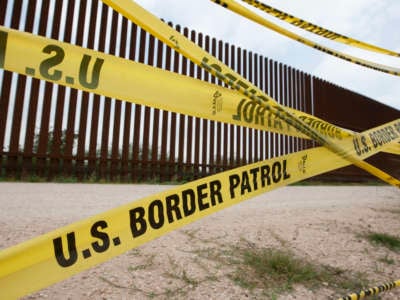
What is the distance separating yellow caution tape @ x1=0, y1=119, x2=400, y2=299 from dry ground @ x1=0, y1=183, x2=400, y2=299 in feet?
1.52

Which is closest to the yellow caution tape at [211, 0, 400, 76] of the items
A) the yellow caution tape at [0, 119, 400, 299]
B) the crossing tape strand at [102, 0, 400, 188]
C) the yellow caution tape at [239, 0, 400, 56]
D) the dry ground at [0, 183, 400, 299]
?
the yellow caution tape at [239, 0, 400, 56]

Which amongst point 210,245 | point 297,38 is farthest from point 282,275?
point 297,38

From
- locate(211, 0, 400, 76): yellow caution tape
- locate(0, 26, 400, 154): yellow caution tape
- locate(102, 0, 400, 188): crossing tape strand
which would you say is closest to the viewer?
locate(0, 26, 400, 154): yellow caution tape

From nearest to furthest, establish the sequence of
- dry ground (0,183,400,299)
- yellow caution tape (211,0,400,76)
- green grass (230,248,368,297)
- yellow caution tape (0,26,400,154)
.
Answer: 1. yellow caution tape (0,26,400,154)
2. dry ground (0,183,400,299)
3. green grass (230,248,368,297)
4. yellow caution tape (211,0,400,76)

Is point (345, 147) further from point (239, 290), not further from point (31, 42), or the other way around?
point (31, 42)

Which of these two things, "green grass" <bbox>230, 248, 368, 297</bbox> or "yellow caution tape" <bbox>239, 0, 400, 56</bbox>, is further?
"yellow caution tape" <bbox>239, 0, 400, 56</bbox>

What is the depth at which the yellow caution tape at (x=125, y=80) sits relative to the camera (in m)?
0.93

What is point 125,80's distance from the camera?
1175mm

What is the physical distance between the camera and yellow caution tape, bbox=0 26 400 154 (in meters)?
0.93

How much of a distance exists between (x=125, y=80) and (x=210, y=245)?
1.24 metres

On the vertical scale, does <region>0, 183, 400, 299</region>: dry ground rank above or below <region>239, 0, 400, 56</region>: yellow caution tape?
below

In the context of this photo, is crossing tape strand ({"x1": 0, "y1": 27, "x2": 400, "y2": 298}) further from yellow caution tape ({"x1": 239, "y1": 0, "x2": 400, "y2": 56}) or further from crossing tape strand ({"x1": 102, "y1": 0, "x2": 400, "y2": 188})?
yellow caution tape ({"x1": 239, "y1": 0, "x2": 400, "y2": 56})

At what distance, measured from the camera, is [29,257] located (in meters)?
0.82

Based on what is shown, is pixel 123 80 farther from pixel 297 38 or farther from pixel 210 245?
pixel 297 38
